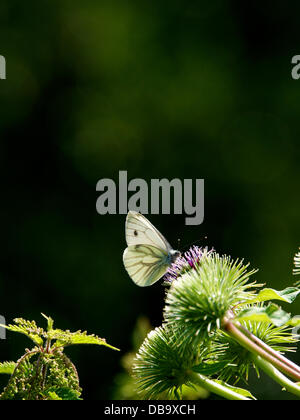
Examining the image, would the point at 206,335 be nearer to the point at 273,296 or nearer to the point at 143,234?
the point at 273,296

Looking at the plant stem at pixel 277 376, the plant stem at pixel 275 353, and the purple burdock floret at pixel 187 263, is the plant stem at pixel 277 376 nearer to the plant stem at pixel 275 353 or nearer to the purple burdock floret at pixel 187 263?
the plant stem at pixel 275 353

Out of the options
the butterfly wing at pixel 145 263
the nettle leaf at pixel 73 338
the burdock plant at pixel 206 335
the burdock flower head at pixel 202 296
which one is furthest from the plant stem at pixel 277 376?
the butterfly wing at pixel 145 263

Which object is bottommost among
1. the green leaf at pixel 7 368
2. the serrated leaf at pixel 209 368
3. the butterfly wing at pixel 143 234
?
the green leaf at pixel 7 368

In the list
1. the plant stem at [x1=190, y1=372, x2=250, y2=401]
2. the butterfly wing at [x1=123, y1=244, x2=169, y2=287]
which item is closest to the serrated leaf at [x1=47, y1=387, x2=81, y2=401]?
the plant stem at [x1=190, y1=372, x2=250, y2=401]

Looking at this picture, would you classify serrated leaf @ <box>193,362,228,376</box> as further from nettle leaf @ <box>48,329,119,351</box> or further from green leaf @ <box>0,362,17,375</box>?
green leaf @ <box>0,362,17,375</box>

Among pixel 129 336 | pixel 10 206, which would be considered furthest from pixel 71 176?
pixel 129 336

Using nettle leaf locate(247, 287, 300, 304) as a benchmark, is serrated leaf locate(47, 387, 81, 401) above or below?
below
